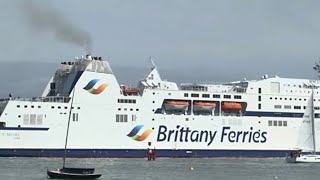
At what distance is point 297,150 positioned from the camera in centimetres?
7606

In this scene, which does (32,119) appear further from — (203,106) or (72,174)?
(72,174)

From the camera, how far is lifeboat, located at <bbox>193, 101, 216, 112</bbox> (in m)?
75.4

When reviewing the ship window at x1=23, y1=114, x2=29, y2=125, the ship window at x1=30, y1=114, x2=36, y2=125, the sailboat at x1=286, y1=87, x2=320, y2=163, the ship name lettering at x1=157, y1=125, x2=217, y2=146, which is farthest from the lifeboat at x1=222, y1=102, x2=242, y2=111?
the ship window at x1=23, y1=114, x2=29, y2=125

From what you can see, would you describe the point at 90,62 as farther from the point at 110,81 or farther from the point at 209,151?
the point at 209,151

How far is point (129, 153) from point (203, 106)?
913cm

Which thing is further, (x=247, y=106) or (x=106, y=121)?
(x=247, y=106)

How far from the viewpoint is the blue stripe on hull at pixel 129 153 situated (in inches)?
2640

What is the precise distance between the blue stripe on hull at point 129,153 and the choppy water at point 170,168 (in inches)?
21.4

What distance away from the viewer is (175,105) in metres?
74.4

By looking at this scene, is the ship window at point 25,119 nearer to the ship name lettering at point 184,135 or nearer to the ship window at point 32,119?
the ship window at point 32,119

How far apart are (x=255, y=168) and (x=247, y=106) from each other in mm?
14010

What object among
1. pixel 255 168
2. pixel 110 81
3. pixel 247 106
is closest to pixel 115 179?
pixel 255 168

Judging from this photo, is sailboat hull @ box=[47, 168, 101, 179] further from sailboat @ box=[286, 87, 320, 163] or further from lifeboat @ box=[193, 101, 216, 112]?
sailboat @ box=[286, 87, 320, 163]

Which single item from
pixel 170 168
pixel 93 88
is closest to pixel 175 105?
pixel 93 88
